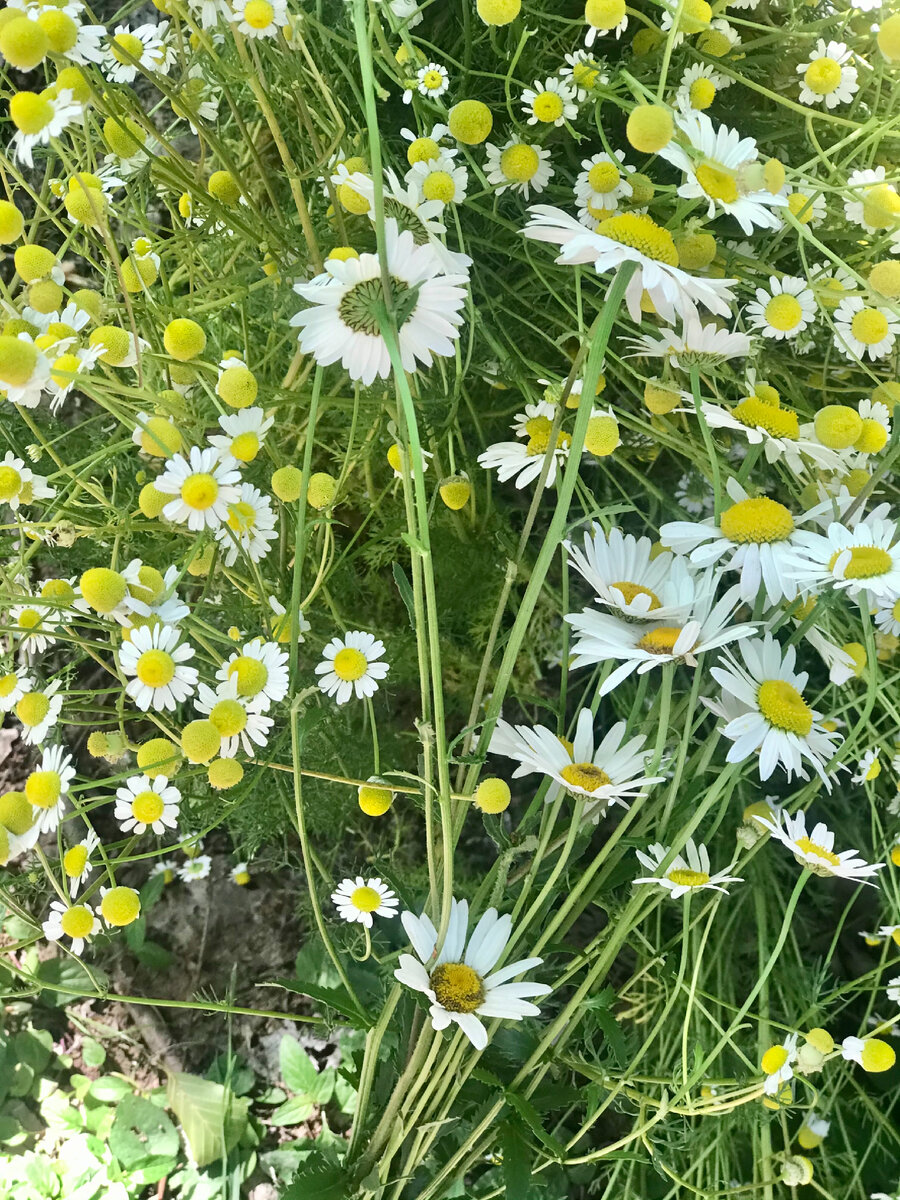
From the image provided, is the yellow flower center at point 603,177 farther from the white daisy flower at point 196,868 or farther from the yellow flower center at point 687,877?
the white daisy flower at point 196,868

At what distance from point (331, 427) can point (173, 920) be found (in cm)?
64

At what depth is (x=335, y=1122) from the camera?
3.05 ft

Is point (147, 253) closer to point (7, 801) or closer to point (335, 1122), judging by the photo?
point (7, 801)

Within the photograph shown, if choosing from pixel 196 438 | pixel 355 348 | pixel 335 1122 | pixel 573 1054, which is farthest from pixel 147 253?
pixel 335 1122

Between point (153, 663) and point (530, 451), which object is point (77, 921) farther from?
point (530, 451)

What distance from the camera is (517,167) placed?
0.57m

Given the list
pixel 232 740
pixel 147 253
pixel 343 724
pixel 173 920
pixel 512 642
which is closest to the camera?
pixel 512 642

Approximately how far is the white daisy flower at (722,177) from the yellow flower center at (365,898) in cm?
46

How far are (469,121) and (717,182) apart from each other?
16 centimetres

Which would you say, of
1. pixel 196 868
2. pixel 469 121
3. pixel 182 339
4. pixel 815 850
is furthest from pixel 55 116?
pixel 196 868

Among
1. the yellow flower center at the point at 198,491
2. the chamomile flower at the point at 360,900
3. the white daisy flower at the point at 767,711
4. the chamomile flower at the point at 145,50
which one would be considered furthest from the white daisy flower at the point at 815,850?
the chamomile flower at the point at 145,50

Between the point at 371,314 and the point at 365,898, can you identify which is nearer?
the point at 371,314

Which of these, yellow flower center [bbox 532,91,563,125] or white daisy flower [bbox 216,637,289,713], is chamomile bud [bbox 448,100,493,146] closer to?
yellow flower center [bbox 532,91,563,125]

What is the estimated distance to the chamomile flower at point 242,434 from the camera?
51 centimetres
